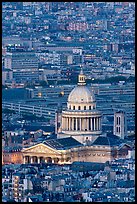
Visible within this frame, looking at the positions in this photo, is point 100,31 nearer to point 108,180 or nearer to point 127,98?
point 127,98

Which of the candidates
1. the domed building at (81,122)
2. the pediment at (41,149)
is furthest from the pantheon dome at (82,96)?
the pediment at (41,149)

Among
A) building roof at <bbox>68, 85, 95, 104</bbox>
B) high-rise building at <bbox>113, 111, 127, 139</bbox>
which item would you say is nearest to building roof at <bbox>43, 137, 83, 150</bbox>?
high-rise building at <bbox>113, 111, 127, 139</bbox>

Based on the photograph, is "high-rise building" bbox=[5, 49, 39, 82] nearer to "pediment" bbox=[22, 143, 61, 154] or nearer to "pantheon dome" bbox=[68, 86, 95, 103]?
"pantheon dome" bbox=[68, 86, 95, 103]

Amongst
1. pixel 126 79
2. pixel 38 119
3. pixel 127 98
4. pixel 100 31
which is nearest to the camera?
pixel 38 119

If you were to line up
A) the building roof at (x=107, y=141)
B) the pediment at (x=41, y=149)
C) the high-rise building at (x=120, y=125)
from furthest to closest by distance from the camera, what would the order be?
the high-rise building at (x=120, y=125)
the building roof at (x=107, y=141)
the pediment at (x=41, y=149)

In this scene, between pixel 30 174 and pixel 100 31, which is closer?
pixel 30 174

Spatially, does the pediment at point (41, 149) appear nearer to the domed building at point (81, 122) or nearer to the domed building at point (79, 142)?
the domed building at point (79, 142)

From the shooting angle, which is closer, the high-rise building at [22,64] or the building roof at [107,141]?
A: the building roof at [107,141]

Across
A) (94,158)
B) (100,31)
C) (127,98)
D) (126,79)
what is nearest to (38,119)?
(127,98)
